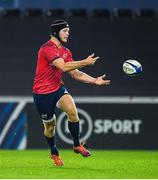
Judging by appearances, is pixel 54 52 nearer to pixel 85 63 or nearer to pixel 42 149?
pixel 85 63

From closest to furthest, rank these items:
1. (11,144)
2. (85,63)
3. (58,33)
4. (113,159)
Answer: (85,63) < (58,33) < (113,159) < (11,144)

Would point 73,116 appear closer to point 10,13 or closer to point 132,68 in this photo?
point 132,68

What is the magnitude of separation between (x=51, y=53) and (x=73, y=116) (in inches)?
37.1

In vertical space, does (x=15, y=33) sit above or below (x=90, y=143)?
above

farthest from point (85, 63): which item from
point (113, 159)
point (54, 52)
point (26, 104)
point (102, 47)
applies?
point (102, 47)

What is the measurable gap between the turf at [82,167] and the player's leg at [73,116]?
27cm

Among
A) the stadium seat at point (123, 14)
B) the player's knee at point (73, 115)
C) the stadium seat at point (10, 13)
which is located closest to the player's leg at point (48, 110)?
the player's knee at point (73, 115)

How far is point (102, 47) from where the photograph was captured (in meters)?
18.1

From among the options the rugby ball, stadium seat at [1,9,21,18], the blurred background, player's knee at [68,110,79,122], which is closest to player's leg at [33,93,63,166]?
player's knee at [68,110,79,122]

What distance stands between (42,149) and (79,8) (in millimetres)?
3717

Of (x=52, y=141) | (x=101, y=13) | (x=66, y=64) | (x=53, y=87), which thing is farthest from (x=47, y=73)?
(x=101, y=13)

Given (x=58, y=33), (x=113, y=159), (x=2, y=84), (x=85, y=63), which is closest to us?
(x=85, y=63)

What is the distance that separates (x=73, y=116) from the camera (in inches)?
449

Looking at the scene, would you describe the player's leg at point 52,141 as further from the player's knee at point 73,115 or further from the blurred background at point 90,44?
the blurred background at point 90,44
